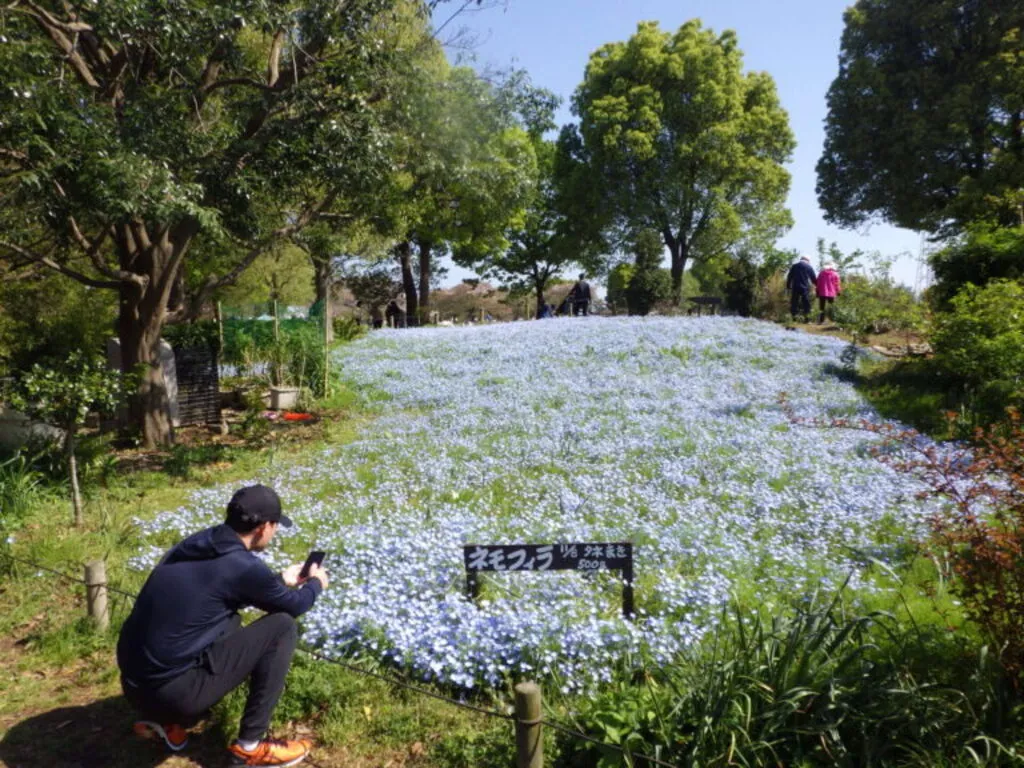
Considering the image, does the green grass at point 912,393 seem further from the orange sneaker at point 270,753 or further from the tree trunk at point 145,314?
the tree trunk at point 145,314

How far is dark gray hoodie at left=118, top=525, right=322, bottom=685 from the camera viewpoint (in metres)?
3.01

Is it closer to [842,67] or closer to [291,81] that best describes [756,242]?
[842,67]

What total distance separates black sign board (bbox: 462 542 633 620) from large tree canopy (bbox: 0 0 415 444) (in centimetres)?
484

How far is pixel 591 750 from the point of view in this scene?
308cm

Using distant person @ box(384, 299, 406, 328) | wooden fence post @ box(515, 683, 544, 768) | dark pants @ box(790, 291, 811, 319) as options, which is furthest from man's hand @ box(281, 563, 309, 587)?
distant person @ box(384, 299, 406, 328)

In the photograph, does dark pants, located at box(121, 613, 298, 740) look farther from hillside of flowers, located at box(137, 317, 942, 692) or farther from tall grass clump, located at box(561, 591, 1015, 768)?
tall grass clump, located at box(561, 591, 1015, 768)

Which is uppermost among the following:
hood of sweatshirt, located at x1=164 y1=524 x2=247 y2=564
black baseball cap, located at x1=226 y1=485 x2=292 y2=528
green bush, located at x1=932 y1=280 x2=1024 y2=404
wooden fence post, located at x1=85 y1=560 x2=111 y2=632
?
green bush, located at x1=932 y1=280 x2=1024 y2=404

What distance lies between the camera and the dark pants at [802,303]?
63.4 feet

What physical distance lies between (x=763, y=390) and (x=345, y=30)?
8.20m

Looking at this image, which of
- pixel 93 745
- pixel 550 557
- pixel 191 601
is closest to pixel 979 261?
pixel 550 557

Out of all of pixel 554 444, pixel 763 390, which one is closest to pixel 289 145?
pixel 554 444

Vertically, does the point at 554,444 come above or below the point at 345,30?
below

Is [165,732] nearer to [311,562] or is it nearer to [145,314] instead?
[311,562]

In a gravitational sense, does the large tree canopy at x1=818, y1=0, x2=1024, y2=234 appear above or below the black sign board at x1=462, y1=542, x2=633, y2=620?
above
